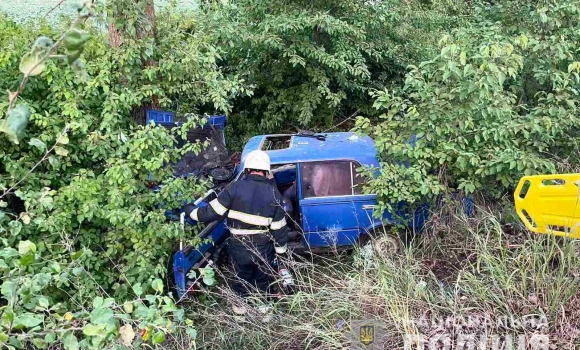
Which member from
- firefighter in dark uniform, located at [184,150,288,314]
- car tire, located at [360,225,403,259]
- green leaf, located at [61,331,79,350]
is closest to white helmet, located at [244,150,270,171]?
firefighter in dark uniform, located at [184,150,288,314]

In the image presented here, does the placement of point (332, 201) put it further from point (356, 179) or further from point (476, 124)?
point (476, 124)

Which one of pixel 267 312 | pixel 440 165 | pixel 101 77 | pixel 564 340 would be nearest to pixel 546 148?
pixel 440 165

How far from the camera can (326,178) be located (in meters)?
5.64

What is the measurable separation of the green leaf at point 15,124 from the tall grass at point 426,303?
2.65 meters

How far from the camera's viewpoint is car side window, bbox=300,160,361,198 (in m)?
5.62

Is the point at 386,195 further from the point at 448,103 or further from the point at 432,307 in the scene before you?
the point at 432,307

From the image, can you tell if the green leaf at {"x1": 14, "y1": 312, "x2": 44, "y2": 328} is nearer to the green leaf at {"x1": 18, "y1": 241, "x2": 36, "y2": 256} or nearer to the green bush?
the green leaf at {"x1": 18, "y1": 241, "x2": 36, "y2": 256}

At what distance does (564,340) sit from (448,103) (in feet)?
→ 8.19

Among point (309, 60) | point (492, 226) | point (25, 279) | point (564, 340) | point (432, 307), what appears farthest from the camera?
point (309, 60)

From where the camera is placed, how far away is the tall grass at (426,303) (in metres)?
3.29

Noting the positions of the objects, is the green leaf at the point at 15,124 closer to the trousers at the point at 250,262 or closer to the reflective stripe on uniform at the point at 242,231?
the trousers at the point at 250,262

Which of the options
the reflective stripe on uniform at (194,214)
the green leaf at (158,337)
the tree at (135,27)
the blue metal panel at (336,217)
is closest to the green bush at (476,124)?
the blue metal panel at (336,217)

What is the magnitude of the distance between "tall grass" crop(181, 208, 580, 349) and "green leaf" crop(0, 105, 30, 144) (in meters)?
2.65

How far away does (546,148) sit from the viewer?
5.07 m
